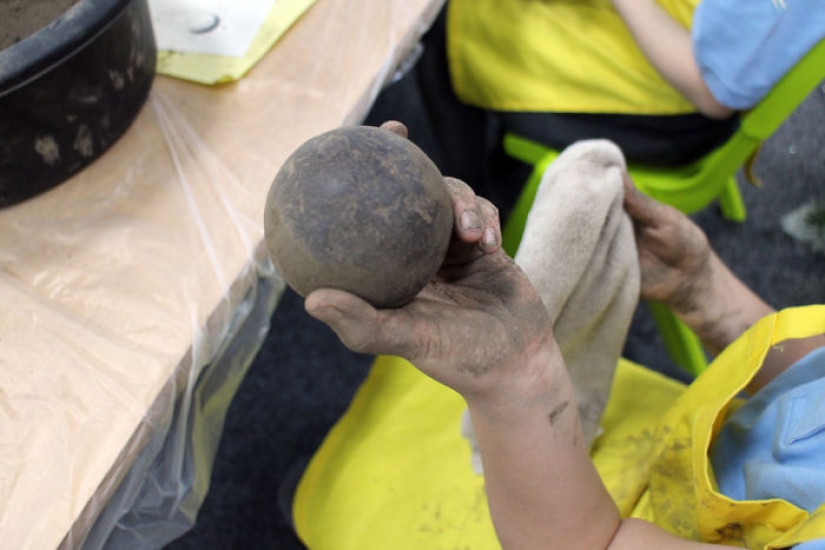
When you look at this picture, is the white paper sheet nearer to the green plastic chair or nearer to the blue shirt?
the green plastic chair

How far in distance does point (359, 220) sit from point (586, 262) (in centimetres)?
29

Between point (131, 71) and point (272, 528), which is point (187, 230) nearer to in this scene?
point (131, 71)

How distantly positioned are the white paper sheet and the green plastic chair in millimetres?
466

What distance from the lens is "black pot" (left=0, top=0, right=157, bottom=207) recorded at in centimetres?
61

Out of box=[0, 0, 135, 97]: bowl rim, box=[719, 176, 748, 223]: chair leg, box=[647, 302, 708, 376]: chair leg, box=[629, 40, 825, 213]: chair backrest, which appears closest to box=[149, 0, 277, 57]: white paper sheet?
box=[0, 0, 135, 97]: bowl rim

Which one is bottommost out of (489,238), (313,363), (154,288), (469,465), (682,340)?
(313,363)

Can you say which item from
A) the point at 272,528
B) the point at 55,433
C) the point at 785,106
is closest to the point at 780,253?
the point at 785,106

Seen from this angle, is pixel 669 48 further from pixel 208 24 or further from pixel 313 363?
pixel 313 363

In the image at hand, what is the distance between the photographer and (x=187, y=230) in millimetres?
731

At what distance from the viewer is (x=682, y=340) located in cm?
122

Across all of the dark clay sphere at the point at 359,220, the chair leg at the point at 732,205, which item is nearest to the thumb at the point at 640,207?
the dark clay sphere at the point at 359,220

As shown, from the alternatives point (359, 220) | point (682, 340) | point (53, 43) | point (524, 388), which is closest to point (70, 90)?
point (53, 43)

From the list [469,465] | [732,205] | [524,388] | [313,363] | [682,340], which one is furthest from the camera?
[732,205]

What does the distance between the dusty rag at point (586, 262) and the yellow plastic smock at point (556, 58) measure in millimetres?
349
